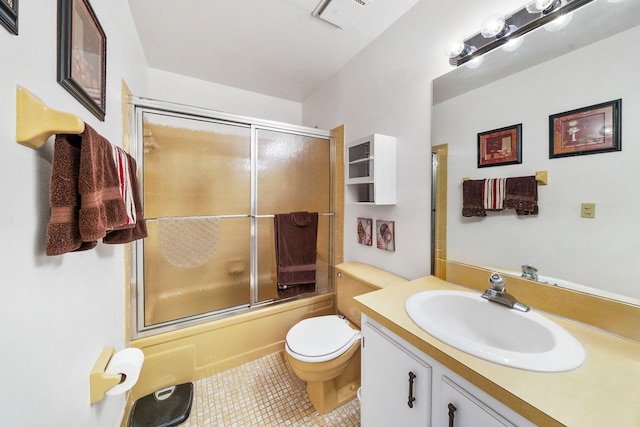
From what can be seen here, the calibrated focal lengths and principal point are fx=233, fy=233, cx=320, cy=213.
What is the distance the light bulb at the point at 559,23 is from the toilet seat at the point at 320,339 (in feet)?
5.54

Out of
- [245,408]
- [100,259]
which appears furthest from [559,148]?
[245,408]

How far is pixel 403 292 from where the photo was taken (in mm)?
1130

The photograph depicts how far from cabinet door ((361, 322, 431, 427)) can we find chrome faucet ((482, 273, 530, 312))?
429mm

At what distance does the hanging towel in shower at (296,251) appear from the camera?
1.93 metres

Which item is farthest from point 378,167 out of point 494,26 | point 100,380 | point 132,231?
point 100,380

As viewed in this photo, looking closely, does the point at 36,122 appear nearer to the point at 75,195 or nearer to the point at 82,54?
the point at 75,195

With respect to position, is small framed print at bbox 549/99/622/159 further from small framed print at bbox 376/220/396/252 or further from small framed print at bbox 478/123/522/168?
small framed print at bbox 376/220/396/252

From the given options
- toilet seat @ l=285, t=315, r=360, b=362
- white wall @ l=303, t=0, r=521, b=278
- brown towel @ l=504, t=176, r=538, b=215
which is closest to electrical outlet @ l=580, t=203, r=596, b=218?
brown towel @ l=504, t=176, r=538, b=215

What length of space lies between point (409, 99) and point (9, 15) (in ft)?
5.15

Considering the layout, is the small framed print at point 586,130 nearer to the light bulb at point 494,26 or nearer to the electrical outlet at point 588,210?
the electrical outlet at point 588,210

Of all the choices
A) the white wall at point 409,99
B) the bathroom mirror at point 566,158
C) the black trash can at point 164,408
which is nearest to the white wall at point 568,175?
the bathroom mirror at point 566,158

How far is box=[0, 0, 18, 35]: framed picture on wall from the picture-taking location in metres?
0.43

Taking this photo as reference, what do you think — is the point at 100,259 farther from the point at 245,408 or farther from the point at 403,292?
the point at 403,292

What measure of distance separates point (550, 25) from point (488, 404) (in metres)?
1.33
